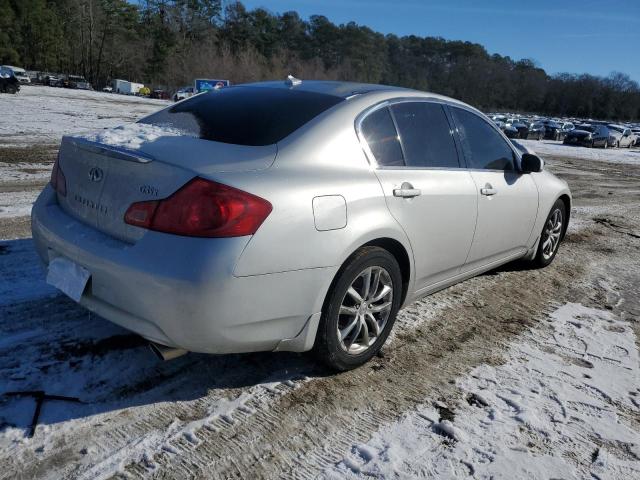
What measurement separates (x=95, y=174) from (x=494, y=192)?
271 centimetres

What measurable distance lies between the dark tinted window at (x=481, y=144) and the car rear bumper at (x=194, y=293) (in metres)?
1.80

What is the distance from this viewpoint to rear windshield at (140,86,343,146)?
2.94 metres

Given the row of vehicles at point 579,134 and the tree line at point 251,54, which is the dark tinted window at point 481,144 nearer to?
the row of vehicles at point 579,134

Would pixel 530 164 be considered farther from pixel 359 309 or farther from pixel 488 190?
pixel 359 309

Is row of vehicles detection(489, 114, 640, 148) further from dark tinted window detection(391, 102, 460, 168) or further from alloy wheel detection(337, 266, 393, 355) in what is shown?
alloy wheel detection(337, 266, 393, 355)

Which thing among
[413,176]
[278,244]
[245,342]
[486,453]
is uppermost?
[413,176]

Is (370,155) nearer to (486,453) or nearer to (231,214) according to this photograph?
(231,214)

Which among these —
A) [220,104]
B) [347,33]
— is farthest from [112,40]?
[220,104]

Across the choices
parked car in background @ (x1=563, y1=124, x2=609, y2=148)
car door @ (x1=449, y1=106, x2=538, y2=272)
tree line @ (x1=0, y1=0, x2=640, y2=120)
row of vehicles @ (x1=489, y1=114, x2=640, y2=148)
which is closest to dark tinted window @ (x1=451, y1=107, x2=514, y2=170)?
car door @ (x1=449, y1=106, x2=538, y2=272)

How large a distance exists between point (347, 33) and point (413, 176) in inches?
4257

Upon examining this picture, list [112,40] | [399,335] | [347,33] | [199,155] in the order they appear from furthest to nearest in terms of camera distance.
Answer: [347,33], [112,40], [399,335], [199,155]

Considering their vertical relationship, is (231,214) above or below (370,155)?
below

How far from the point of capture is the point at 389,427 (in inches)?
103

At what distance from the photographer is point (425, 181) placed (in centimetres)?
336
